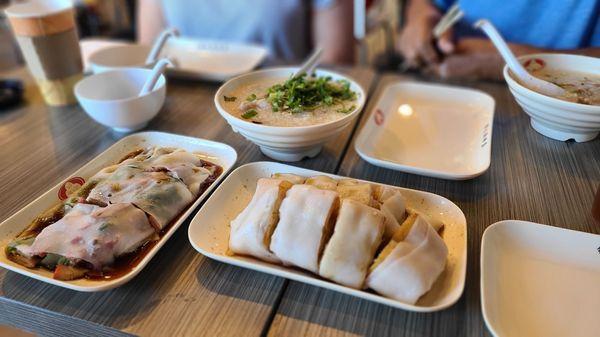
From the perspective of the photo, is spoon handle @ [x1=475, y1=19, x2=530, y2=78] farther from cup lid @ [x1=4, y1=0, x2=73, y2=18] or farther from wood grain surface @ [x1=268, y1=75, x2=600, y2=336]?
cup lid @ [x1=4, y1=0, x2=73, y2=18]

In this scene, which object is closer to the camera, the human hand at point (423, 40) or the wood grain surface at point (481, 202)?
the wood grain surface at point (481, 202)

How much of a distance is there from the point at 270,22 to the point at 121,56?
0.85 meters

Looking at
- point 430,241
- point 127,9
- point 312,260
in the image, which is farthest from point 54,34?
point 127,9

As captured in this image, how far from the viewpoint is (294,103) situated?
3.65 ft

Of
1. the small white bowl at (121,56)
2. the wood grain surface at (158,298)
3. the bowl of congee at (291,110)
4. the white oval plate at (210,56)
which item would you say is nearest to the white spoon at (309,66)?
the bowl of congee at (291,110)

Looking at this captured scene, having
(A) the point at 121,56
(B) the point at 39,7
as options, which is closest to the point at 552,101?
(A) the point at 121,56

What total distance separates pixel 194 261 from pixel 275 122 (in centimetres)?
40

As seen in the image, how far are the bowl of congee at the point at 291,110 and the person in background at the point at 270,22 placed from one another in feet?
3.22

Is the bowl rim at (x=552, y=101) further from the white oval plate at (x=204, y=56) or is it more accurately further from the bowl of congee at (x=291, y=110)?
the white oval plate at (x=204, y=56)

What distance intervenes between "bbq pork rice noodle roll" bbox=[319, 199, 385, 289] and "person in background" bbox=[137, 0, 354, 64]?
1541 mm

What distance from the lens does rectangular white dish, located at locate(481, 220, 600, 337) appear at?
741 millimetres

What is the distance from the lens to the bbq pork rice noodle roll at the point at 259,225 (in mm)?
789

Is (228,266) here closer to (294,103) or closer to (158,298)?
(158,298)

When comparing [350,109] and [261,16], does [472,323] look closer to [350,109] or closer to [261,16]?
[350,109]
